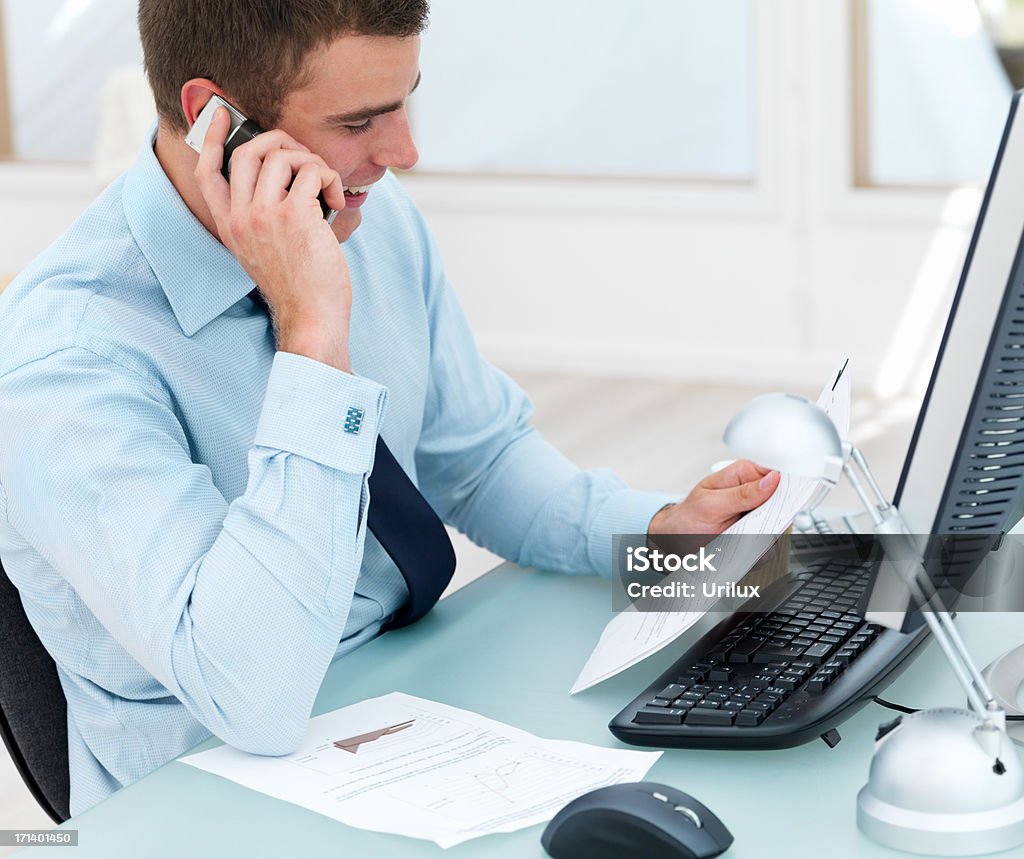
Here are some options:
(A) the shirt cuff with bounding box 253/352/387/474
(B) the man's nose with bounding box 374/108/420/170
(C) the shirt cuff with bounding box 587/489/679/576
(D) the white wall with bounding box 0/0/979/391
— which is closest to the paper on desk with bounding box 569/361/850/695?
(C) the shirt cuff with bounding box 587/489/679/576

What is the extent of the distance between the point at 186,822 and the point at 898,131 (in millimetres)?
4096

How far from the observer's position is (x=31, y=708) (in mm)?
1294

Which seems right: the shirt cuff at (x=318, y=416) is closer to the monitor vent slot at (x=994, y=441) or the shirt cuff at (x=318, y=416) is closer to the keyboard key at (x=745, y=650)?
the keyboard key at (x=745, y=650)

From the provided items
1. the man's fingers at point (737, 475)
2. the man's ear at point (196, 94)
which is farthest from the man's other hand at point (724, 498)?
the man's ear at point (196, 94)

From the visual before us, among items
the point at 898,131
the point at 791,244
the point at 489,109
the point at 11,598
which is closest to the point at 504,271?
the point at 489,109

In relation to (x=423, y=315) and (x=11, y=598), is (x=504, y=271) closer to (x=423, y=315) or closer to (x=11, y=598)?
(x=423, y=315)

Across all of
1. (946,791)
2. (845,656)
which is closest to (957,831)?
(946,791)

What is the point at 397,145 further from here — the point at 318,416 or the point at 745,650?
the point at 745,650

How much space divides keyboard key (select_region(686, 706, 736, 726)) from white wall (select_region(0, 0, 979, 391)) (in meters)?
3.65

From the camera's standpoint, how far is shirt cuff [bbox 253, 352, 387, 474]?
1163 mm

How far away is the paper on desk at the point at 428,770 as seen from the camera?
958 millimetres

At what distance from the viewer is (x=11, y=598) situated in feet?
4.20

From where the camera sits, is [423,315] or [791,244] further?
[791,244]

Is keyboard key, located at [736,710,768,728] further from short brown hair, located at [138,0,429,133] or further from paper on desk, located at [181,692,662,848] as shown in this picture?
short brown hair, located at [138,0,429,133]
